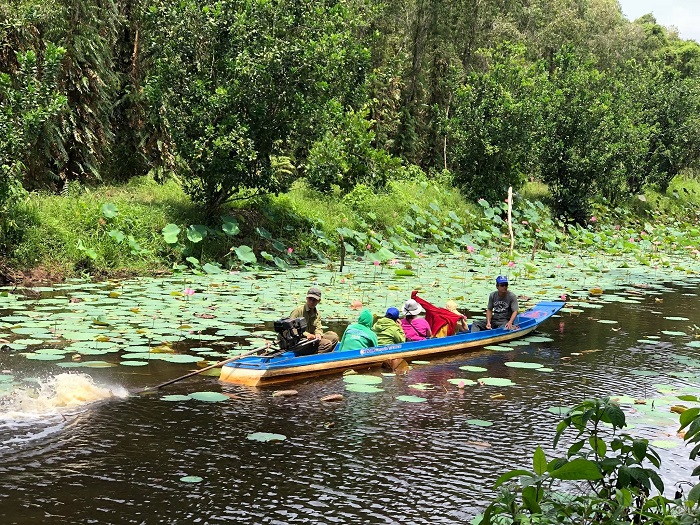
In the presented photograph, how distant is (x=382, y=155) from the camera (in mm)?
23578

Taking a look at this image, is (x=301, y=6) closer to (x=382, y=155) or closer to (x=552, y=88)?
(x=382, y=155)

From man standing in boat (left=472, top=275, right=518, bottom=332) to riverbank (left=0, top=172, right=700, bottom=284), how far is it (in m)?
5.28

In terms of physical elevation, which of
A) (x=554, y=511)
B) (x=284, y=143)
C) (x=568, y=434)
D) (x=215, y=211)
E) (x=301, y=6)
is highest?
(x=301, y=6)

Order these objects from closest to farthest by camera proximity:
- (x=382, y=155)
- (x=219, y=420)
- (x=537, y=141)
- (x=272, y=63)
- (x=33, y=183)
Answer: (x=219, y=420), (x=272, y=63), (x=33, y=183), (x=382, y=155), (x=537, y=141)

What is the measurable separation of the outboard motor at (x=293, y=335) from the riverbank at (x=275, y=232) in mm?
6573

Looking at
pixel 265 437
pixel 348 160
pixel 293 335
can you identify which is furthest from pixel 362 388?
pixel 348 160

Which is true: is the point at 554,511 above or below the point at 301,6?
below

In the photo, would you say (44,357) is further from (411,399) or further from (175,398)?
(411,399)

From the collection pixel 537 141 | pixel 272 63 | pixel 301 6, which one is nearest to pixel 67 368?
pixel 272 63

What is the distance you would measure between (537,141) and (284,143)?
12223 mm

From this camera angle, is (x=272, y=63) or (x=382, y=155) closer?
(x=272, y=63)

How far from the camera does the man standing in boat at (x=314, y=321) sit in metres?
9.64

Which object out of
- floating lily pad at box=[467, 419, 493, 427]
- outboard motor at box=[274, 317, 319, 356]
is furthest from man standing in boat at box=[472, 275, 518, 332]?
floating lily pad at box=[467, 419, 493, 427]

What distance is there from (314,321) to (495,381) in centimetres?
235
